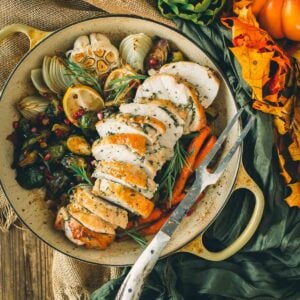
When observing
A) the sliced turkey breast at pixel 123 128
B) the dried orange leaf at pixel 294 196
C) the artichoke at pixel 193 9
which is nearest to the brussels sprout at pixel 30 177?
the sliced turkey breast at pixel 123 128

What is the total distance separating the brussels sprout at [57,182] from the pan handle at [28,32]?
0.38m

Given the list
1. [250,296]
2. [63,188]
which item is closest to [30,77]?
[63,188]

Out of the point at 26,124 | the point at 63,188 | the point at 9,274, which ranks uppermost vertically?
the point at 26,124

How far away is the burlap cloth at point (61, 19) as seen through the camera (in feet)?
6.84

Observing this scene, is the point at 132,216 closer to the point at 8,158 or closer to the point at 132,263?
the point at 132,263

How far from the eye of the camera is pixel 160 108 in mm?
1978

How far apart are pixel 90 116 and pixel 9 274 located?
69cm

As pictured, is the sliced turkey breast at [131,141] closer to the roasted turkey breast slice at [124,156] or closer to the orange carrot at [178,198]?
the roasted turkey breast slice at [124,156]

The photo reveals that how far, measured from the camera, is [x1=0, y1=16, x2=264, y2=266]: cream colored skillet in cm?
202

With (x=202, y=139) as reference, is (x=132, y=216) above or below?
below

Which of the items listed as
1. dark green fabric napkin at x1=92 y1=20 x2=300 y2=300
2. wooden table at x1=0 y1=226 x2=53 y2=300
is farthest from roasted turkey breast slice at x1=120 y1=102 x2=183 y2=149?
wooden table at x1=0 y1=226 x2=53 y2=300

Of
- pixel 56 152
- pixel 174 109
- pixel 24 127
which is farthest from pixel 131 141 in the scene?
pixel 24 127

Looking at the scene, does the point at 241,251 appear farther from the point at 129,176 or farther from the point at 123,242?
the point at 129,176

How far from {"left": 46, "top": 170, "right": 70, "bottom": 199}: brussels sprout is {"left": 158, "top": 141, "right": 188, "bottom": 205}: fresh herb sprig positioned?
0.28 meters
